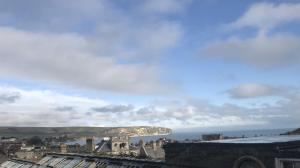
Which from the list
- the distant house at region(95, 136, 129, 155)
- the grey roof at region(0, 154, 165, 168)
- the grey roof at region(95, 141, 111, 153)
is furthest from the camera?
the distant house at region(95, 136, 129, 155)

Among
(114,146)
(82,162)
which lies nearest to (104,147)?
(114,146)

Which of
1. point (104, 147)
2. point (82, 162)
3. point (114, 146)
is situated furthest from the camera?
point (104, 147)

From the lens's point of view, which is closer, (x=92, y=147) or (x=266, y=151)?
(x=266, y=151)

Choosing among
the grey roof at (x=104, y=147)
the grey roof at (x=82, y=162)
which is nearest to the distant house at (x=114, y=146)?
the grey roof at (x=104, y=147)

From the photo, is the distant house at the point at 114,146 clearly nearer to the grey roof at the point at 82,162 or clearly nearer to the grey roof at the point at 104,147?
the grey roof at the point at 104,147

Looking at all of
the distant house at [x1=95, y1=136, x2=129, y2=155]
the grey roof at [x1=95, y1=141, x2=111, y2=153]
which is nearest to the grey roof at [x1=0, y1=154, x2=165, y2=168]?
the grey roof at [x1=95, y1=141, x2=111, y2=153]

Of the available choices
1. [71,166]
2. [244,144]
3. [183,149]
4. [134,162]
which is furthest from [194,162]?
[71,166]

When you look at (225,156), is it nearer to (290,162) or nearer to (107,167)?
(290,162)

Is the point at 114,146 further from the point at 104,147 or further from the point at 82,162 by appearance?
the point at 82,162

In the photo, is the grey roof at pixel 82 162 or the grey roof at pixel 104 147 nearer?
the grey roof at pixel 82 162

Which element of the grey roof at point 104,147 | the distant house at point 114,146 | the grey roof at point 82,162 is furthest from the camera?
the distant house at point 114,146

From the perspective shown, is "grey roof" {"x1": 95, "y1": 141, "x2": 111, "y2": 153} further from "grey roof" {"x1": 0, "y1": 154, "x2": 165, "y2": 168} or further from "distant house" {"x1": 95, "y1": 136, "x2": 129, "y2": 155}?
"grey roof" {"x1": 0, "y1": 154, "x2": 165, "y2": 168}
